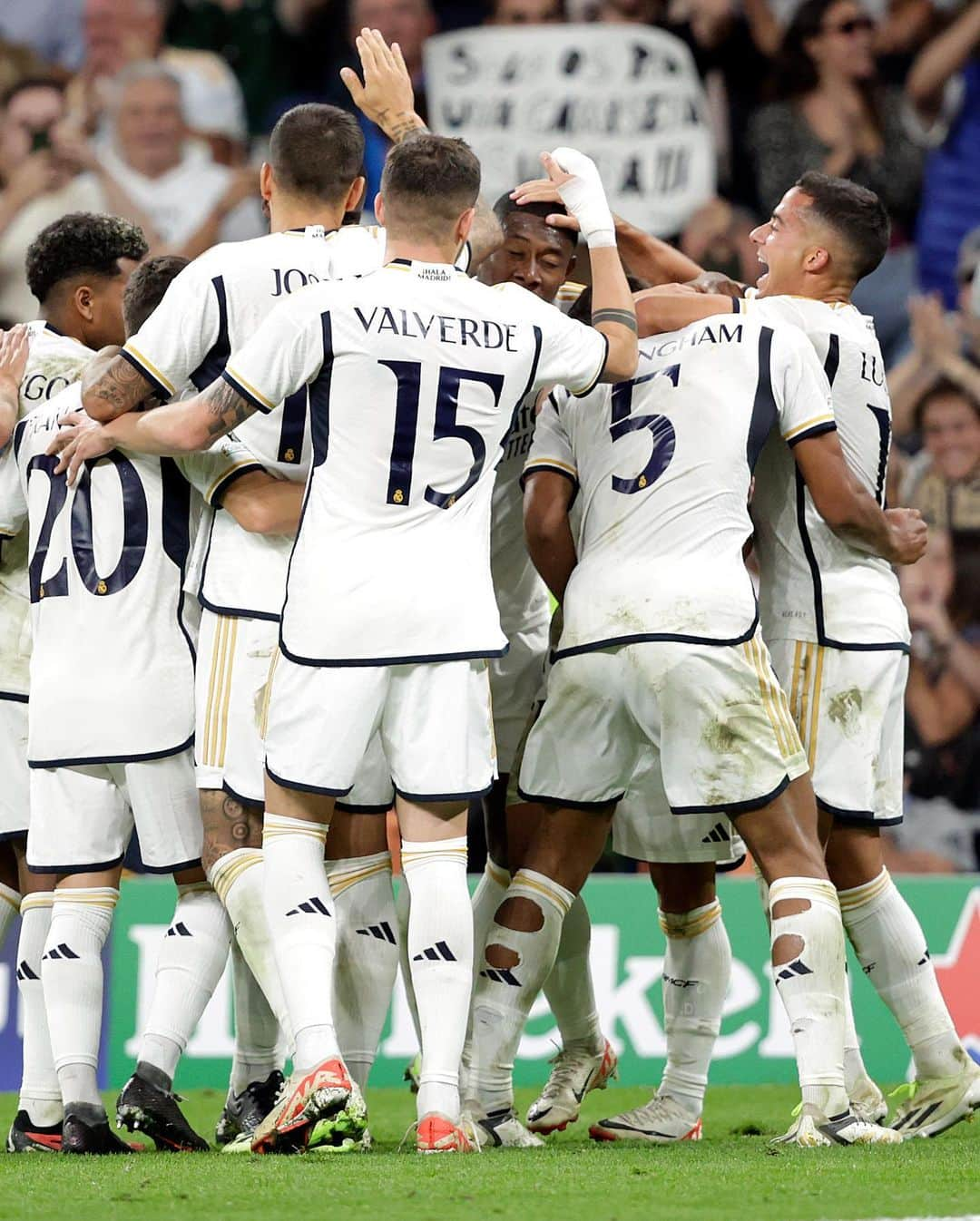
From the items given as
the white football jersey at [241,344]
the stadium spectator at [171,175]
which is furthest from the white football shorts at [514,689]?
the stadium spectator at [171,175]

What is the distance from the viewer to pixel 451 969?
4.29 m

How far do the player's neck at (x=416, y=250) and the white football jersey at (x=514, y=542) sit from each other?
1.04 metres

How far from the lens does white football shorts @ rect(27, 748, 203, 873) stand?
477cm

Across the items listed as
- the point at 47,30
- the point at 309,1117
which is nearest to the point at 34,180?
the point at 47,30

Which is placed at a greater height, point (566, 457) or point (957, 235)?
point (957, 235)

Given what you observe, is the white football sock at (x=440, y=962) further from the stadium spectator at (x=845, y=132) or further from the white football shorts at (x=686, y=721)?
the stadium spectator at (x=845, y=132)

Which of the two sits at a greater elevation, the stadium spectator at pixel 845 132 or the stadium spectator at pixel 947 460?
the stadium spectator at pixel 845 132

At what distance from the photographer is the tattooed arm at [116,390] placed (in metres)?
4.53

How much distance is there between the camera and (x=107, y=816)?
4805 millimetres

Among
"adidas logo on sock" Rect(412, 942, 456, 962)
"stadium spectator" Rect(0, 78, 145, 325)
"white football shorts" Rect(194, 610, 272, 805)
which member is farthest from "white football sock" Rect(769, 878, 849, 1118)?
"stadium spectator" Rect(0, 78, 145, 325)

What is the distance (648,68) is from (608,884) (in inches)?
284

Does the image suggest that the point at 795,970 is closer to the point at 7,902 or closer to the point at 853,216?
the point at 853,216

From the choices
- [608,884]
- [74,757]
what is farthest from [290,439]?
[608,884]

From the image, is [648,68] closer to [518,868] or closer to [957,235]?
[957,235]
